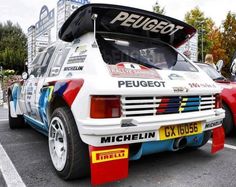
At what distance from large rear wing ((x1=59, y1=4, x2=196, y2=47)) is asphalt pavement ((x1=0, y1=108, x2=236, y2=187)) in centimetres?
156

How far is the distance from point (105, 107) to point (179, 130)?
2.82ft

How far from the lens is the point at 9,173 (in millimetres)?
3182

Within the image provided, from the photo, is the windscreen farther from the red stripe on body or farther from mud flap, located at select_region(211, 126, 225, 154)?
the red stripe on body

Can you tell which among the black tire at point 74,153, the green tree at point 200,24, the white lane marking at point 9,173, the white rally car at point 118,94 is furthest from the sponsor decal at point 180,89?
the green tree at point 200,24

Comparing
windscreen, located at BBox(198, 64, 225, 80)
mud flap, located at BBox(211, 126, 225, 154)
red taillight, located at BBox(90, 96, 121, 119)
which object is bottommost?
mud flap, located at BBox(211, 126, 225, 154)

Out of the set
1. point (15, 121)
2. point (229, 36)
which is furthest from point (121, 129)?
point (229, 36)

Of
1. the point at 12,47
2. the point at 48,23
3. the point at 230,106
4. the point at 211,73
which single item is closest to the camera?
the point at 230,106

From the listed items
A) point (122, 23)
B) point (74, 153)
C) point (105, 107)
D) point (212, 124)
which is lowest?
point (74, 153)

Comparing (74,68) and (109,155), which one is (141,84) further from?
(74,68)

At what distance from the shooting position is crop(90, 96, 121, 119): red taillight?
248 centimetres

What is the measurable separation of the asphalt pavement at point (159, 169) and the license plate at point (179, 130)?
1.54ft

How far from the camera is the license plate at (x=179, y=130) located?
2768mm

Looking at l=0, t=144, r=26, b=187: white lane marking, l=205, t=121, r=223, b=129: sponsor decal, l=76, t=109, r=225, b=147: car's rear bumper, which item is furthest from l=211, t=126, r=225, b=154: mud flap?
l=0, t=144, r=26, b=187: white lane marking

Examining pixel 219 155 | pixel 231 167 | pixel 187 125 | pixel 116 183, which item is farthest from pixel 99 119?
pixel 219 155
